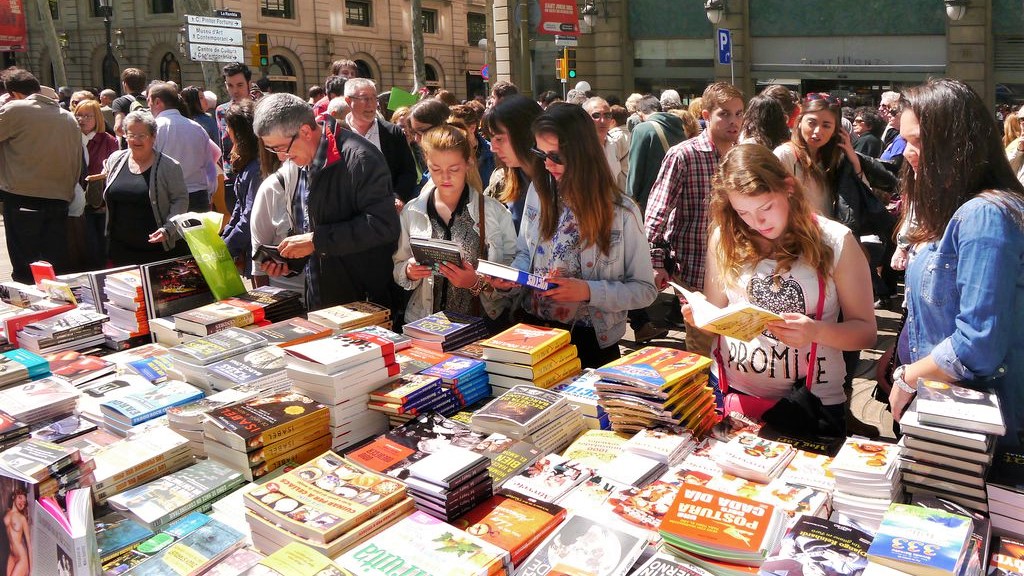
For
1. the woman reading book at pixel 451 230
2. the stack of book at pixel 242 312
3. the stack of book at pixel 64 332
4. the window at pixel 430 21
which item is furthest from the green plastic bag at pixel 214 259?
the window at pixel 430 21

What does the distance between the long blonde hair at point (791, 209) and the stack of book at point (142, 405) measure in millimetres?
1940

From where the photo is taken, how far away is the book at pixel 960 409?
172cm

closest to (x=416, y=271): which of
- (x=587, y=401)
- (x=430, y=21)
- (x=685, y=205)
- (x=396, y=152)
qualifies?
(x=587, y=401)

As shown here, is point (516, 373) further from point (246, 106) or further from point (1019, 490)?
point (246, 106)

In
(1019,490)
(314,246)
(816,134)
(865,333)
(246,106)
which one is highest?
(246,106)

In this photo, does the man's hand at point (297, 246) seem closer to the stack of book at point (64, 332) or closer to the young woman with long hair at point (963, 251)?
the stack of book at point (64, 332)

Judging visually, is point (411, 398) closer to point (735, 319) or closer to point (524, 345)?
point (524, 345)

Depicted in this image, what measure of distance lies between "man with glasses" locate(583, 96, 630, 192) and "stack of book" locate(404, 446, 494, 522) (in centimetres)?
432

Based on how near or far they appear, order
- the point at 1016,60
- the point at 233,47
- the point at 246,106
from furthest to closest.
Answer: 1. the point at 1016,60
2. the point at 233,47
3. the point at 246,106

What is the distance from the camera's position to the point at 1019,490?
1.71 m

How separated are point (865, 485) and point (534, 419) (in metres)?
0.91

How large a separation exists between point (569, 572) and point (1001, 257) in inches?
52.3

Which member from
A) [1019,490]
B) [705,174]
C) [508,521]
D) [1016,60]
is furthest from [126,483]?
[1016,60]

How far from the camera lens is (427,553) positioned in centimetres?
174
